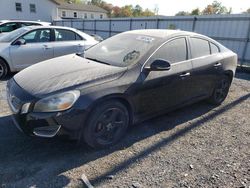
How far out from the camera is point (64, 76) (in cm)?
322

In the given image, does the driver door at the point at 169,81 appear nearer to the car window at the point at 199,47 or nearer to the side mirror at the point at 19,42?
the car window at the point at 199,47

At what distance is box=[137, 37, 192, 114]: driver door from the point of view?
358 cm

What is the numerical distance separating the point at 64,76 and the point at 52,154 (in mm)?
1056

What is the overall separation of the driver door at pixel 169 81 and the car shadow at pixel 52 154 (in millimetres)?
429

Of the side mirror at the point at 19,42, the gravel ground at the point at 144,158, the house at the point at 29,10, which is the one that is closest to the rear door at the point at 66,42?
the side mirror at the point at 19,42

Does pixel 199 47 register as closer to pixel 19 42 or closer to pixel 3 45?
pixel 19 42

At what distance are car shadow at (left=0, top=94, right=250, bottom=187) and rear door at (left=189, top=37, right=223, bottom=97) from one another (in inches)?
28.6

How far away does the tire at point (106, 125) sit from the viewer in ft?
10.1

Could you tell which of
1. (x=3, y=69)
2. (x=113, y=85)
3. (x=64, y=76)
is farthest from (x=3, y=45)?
(x=113, y=85)

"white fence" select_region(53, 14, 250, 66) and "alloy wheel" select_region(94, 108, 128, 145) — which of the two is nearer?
"alloy wheel" select_region(94, 108, 128, 145)

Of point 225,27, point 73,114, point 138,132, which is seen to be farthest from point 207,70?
point 225,27

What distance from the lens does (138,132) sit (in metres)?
3.86

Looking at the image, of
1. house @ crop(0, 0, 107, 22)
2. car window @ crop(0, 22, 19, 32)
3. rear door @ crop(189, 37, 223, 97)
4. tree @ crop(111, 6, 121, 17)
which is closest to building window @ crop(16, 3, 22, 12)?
house @ crop(0, 0, 107, 22)

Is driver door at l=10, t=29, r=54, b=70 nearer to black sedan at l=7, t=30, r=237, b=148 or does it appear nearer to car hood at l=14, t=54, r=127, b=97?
black sedan at l=7, t=30, r=237, b=148
